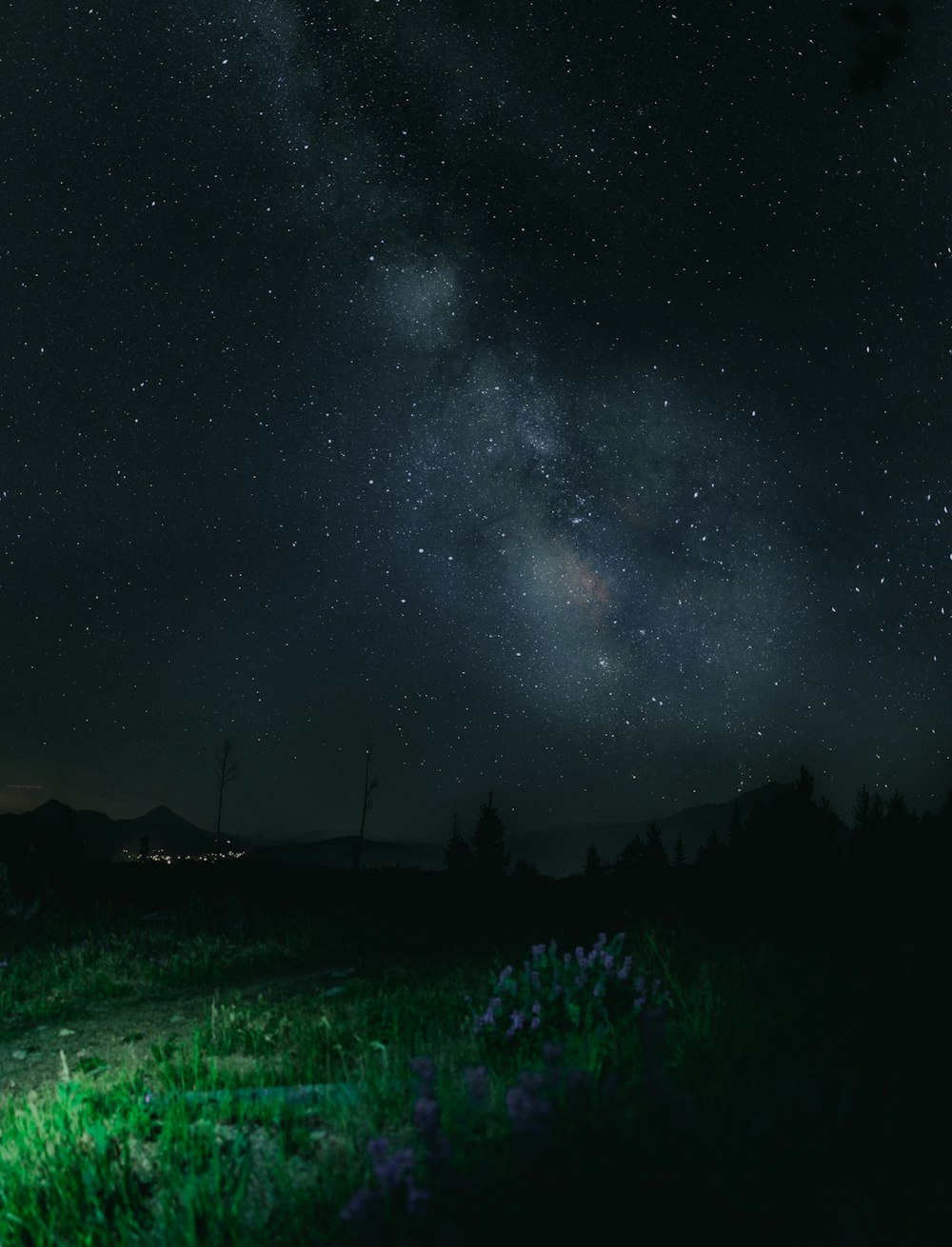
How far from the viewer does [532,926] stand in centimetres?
952

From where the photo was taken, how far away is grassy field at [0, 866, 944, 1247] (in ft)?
7.79

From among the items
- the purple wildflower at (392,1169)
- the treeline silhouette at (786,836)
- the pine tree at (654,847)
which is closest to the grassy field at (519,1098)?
the purple wildflower at (392,1169)

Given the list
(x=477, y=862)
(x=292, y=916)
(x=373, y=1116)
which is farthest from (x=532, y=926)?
(x=477, y=862)

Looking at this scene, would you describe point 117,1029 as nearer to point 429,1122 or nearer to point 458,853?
point 429,1122

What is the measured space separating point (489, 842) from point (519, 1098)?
3441 inches

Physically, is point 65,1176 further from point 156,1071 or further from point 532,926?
point 532,926

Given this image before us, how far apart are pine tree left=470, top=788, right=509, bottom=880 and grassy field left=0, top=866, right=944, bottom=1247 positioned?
8047 centimetres

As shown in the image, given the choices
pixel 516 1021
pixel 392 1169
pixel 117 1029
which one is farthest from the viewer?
pixel 117 1029

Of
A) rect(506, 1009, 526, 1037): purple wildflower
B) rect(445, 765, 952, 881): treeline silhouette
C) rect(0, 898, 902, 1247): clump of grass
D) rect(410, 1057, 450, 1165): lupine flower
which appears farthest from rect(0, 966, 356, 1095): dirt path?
rect(445, 765, 952, 881): treeline silhouette

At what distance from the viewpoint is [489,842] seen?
8756 cm

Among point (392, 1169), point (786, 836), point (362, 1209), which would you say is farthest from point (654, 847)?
point (362, 1209)

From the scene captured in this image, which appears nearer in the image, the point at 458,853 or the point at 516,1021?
the point at 516,1021

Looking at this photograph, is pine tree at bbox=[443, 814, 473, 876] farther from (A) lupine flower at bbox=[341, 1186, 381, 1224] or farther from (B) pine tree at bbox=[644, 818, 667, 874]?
(A) lupine flower at bbox=[341, 1186, 381, 1224]

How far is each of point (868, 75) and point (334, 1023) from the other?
20.6 ft
